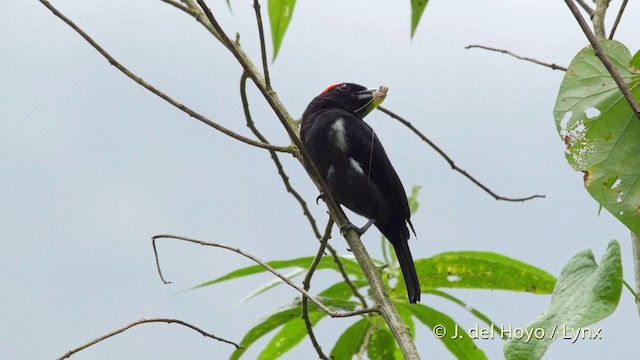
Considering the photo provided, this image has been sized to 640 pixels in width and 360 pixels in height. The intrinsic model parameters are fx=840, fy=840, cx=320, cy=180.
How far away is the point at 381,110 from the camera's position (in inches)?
114

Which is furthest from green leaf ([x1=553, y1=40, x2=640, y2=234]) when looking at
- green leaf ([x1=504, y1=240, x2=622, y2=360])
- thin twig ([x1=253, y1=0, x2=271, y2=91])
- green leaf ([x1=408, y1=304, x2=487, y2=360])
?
green leaf ([x1=408, y1=304, x2=487, y2=360])

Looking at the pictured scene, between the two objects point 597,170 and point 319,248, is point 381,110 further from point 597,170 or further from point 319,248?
point 597,170

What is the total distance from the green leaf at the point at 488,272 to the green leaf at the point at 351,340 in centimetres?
28

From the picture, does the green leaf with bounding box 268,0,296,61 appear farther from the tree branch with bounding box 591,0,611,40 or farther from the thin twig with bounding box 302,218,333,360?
the thin twig with bounding box 302,218,333,360

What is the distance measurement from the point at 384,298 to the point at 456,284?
2.94ft

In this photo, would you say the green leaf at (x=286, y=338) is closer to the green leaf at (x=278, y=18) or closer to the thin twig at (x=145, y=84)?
the thin twig at (x=145, y=84)

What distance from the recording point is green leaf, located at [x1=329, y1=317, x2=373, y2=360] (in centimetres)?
279

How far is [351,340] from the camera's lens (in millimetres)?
2803

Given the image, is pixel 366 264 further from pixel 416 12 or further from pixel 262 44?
pixel 416 12

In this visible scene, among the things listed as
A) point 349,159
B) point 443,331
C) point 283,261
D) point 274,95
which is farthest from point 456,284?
point 349,159

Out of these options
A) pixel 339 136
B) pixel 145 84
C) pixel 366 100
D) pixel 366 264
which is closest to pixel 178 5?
pixel 145 84

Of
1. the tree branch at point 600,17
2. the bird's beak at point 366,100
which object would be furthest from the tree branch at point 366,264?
the bird's beak at point 366,100

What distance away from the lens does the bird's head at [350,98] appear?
4.35 meters

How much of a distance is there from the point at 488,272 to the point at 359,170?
1.36m
